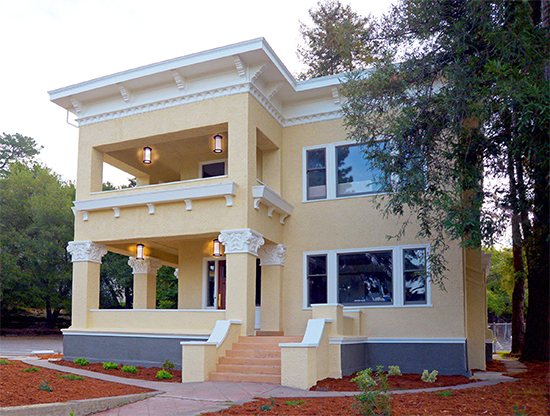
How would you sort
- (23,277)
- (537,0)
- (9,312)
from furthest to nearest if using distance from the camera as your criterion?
1. (9,312)
2. (23,277)
3. (537,0)

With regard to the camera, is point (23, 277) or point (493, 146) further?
point (23, 277)

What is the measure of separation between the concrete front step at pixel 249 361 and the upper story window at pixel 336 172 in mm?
5233

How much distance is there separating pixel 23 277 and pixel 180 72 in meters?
21.4

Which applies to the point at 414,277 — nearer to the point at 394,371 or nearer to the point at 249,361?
the point at 394,371

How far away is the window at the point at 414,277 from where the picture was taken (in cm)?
1338

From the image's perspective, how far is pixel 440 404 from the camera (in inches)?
297

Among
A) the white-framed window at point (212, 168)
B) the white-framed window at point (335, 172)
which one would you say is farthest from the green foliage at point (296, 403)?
the white-framed window at point (212, 168)

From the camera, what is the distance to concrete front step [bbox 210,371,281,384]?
10672mm

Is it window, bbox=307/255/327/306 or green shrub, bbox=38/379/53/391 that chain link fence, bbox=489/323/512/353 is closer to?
window, bbox=307/255/327/306

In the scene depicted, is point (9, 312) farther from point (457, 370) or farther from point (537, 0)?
point (537, 0)

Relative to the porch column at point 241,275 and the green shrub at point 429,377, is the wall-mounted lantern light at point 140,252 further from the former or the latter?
the green shrub at point 429,377

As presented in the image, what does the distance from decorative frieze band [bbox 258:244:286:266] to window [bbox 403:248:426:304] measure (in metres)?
3.39

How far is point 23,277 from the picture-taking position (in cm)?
2989

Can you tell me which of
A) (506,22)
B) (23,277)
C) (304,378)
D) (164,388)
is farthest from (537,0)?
(23,277)
